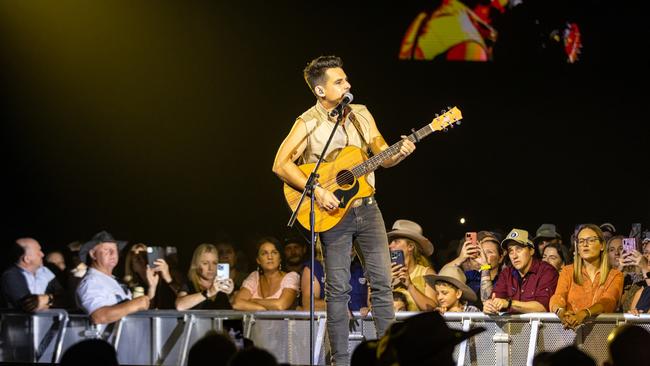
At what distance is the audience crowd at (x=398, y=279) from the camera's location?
722 cm

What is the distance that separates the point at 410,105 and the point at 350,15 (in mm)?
→ 1753

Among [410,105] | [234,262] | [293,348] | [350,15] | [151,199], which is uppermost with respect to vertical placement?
[350,15]

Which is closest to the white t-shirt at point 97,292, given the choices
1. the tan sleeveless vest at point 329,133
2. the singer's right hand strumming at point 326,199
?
the tan sleeveless vest at point 329,133

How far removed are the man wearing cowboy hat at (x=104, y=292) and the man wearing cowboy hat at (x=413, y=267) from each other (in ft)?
7.76

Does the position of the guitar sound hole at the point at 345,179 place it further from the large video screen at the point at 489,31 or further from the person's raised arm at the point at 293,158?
the large video screen at the point at 489,31

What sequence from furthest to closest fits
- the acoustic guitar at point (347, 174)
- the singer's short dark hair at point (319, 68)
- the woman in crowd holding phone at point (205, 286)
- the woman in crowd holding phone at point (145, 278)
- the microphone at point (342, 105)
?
the woman in crowd holding phone at point (145, 278) → the woman in crowd holding phone at point (205, 286) → the singer's short dark hair at point (319, 68) → the acoustic guitar at point (347, 174) → the microphone at point (342, 105)

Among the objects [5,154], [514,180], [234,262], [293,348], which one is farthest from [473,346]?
[5,154]

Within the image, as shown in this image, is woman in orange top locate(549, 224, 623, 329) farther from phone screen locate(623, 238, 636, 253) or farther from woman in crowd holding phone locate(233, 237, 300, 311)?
woman in crowd holding phone locate(233, 237, 300, 311)

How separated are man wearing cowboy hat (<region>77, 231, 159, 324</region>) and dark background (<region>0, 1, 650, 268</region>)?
4.79 metres

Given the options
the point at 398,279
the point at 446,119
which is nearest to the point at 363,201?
the point at 446,119

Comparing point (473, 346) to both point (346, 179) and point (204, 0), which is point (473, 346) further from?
point (204, 0)

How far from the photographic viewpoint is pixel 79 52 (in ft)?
42.7

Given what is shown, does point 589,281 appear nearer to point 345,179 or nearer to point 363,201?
point 363,201

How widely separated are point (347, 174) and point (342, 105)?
55cm
